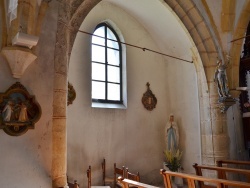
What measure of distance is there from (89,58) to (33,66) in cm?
319

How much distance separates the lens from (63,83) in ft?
11.3

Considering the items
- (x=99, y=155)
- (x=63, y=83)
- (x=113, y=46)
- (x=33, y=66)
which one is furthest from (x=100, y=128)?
(x=33, y=66)

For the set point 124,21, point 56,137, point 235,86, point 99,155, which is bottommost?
point 99,155

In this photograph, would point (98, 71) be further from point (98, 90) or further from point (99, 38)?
point (99, 38)

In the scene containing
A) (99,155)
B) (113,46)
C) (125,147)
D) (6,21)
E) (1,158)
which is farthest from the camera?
(113,46)

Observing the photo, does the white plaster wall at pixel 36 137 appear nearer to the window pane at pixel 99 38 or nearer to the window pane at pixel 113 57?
the window pane at pixel 99 38

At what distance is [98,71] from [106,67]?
0.28 m

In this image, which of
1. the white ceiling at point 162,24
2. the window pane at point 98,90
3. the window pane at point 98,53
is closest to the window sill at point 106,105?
the window pane at point 98,90

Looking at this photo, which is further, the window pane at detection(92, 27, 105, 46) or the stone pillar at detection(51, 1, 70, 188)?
the window pane at detection(92, 27, 105, 46)

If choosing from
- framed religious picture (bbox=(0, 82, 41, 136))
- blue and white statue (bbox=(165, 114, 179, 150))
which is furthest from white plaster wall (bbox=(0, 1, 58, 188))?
blue and white statue (bbox=(165, 114, 179, 150))

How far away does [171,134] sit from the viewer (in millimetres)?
6859

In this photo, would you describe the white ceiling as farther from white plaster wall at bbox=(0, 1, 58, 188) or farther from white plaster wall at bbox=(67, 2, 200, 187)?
white plaster wall at bbox=(0, 1, 58, 188)

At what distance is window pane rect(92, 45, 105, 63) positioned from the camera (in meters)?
6.59

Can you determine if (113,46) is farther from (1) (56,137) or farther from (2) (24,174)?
(2) (24,174)
